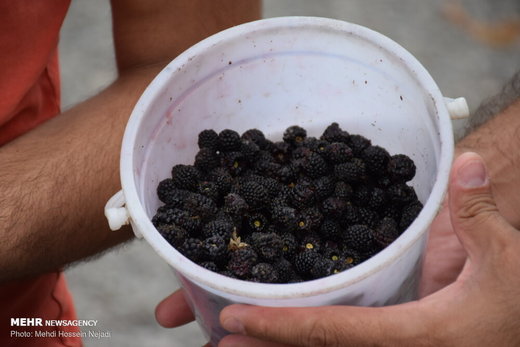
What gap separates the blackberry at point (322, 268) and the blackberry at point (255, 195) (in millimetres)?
141

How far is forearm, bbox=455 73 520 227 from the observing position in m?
1.08

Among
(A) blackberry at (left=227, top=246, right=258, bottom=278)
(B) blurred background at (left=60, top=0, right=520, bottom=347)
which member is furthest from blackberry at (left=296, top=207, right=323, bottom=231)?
(B) blurred background at (left=60, top=0, right=520, bottom=347)

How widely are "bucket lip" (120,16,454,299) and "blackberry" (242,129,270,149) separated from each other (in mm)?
172

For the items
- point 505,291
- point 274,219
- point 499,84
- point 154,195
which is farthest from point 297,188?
point 499,84

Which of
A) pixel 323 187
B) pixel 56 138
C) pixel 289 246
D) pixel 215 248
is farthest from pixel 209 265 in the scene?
pixel 56 138

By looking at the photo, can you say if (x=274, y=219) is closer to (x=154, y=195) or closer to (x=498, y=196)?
(x=154, y=195)

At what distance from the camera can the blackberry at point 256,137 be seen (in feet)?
3.49

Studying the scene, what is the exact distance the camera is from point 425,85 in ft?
2.93

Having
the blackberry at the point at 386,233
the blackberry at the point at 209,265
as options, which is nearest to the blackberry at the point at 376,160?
the blackberry at the point at 386,233

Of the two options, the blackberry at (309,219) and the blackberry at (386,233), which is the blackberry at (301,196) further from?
the blackberry at (386,233)

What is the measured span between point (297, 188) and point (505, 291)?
1.15 feet

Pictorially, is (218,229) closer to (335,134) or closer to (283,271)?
(283,271)

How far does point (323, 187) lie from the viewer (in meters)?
0.99

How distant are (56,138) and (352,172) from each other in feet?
1.87
